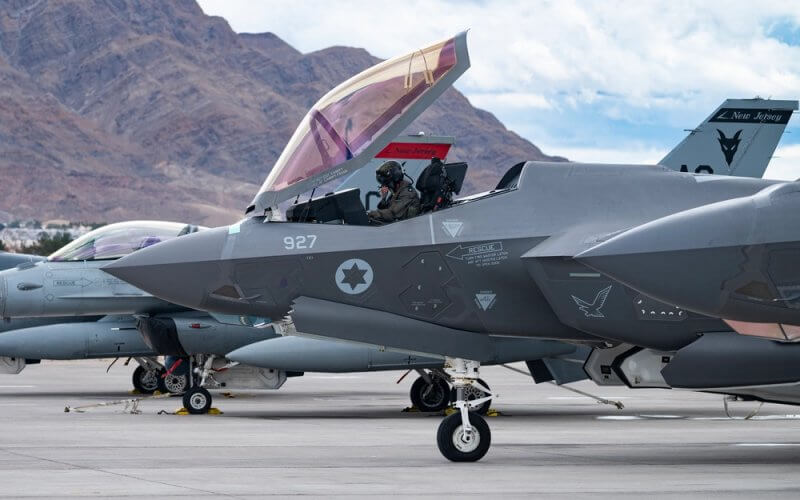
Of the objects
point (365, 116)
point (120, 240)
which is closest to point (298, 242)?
point (365, 116)

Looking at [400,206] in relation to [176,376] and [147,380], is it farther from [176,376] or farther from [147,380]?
[147,380]

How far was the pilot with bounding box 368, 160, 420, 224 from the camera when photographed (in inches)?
523

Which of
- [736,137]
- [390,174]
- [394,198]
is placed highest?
[736,137]

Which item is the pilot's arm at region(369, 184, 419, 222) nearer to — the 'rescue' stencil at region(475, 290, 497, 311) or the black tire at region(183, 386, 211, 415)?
the 'rescue' stencil at region(475, 290, 497, 311)

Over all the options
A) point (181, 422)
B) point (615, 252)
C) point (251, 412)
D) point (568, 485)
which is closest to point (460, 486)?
point (568, 485)

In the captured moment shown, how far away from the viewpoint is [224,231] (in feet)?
43.4

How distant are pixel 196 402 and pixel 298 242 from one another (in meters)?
7.57

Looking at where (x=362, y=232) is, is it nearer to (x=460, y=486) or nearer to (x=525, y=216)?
(x=525, y=216)

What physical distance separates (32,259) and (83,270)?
3.73m

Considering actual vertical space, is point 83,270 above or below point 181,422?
above

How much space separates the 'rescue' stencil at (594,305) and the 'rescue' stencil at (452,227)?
1258 mm

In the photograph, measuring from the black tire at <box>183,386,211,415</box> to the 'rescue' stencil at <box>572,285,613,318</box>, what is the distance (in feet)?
28.7

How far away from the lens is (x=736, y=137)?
71.4 ft

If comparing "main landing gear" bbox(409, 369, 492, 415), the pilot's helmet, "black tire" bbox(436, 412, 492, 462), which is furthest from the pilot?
"main landing gear" bbox(409, 369, 492, 415)
